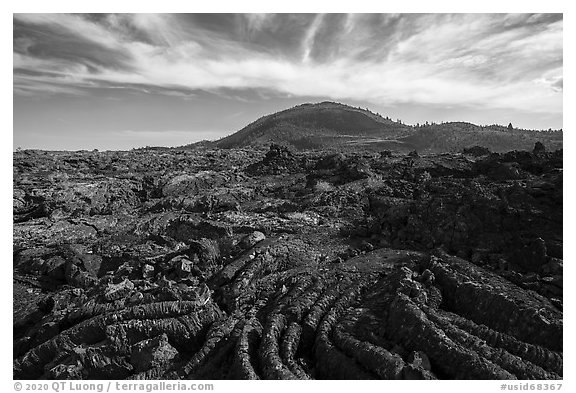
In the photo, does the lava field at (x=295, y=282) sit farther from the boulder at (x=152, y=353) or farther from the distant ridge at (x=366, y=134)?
the distant ridge at (x=366, y=134)

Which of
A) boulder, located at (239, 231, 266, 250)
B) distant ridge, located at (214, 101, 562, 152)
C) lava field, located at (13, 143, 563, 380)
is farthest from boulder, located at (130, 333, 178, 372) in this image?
distant ridge, located at (214, 101, 562, 152)

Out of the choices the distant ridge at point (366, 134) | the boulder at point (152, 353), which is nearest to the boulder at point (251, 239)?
the boulder at point (152, 353)

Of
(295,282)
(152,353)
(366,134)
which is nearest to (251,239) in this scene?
(295,282)

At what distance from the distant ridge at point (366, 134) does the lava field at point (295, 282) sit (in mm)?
33631

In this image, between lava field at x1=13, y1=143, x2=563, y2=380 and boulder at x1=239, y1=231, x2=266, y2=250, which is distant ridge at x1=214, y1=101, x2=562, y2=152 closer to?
lava field at x1=13, y1=143, x2=563, y2=380

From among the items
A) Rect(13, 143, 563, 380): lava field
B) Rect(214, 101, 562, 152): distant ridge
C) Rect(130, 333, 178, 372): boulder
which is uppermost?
Rect(214, 101, 562, 152): distant ridge

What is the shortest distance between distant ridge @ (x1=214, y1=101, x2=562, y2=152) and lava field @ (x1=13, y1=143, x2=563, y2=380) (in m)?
33.6

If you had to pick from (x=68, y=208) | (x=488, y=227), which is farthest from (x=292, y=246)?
(x=68, y=208)

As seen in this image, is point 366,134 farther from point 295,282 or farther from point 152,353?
point 152,353

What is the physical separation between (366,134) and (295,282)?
68018 mm

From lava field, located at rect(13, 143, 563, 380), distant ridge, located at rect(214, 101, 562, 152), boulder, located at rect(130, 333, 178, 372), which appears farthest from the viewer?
distant ridge, located at rect(214, 101, 562, 152)

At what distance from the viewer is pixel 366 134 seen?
243 feet

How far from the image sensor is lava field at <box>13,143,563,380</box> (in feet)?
21.5

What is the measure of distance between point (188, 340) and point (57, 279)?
6.22 metres
